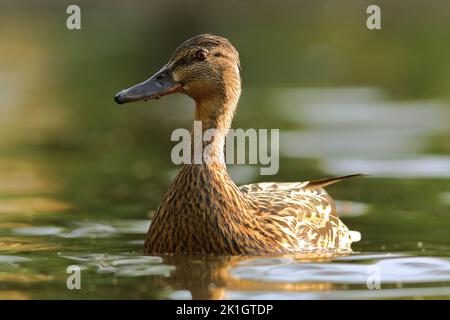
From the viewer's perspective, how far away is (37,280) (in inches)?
358

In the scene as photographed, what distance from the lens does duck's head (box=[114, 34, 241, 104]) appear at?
10.0 meters

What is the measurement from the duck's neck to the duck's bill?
296 mm

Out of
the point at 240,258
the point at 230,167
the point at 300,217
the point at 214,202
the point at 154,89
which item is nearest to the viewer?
the point at 240,258

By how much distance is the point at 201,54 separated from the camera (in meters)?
10.0

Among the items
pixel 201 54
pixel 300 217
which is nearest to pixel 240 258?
pixel 300 217

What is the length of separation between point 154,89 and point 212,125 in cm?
60

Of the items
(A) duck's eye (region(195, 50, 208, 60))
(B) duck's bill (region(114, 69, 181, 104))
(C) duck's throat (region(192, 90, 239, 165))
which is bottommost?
(C) duck's throat (region(192, 90, 239, 165))

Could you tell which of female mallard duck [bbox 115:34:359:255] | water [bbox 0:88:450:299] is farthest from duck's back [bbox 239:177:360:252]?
water [bbox 0:88:450:299]

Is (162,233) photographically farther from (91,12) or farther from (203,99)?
(91,12)

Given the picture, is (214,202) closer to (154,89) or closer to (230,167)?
(154,89)

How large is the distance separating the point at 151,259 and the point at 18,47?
21204 millimetres

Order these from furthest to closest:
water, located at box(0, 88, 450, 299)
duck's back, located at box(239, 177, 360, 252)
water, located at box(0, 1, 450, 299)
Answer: duck's back, located at box(239, 177, 360, 252), water, located at box(0, 1, 450, 299), water, located at box(0, 88, 450, 299)

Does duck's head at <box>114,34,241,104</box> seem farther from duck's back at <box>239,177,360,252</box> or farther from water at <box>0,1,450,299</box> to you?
water at <box>0,1,450,299</box>

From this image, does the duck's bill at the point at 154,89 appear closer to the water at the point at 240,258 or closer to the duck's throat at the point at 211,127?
the duck's throat at the point at 211,127
